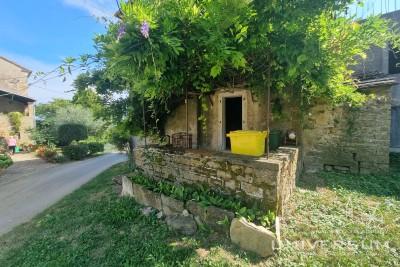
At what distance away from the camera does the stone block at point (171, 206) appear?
4183 mm

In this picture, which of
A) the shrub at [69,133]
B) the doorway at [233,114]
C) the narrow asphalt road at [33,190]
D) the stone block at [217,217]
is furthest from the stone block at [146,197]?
the shrub at [69,133]

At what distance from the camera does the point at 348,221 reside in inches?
153

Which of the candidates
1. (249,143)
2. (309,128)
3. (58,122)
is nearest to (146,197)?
(249,143)

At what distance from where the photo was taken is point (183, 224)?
388 cm

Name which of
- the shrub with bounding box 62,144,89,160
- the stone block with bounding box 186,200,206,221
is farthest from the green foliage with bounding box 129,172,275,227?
the shrub with bounding box 62,144,89,160

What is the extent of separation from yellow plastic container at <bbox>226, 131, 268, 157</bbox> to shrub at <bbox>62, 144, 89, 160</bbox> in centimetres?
1268

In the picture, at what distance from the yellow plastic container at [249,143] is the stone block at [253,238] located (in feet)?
4.29

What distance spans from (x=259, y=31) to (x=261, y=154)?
84.1 inches

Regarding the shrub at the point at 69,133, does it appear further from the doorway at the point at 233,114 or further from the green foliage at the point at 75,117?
the doorway at the point at 233,114

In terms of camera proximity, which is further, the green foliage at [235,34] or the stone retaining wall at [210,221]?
the stone retaining wall at [210,221]

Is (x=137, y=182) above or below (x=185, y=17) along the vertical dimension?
below

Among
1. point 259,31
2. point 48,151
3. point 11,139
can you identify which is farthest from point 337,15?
point 11,139

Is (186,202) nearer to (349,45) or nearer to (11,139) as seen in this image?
(349,45)

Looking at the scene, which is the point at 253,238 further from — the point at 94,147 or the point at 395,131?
the point at 94,147
